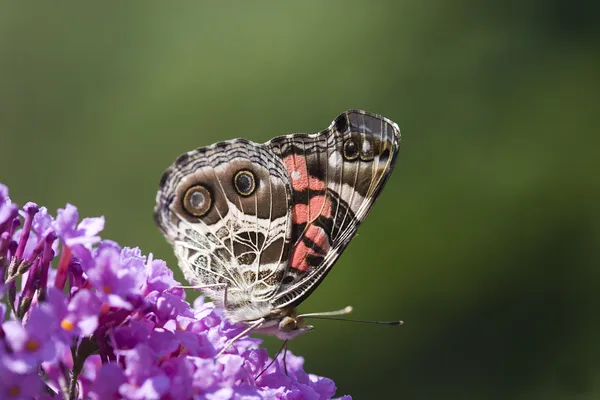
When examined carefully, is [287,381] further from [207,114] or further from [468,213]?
[207,114]

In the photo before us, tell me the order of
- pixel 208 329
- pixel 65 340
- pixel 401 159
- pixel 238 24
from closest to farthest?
pixel 65 340 < pixel 208 329 < pixel 401 159 < pixel 238 24

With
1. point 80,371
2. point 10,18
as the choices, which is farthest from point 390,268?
point 10,18

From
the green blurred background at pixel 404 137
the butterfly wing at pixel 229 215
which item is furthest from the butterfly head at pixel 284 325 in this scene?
the green blurred background at pixel 404 137

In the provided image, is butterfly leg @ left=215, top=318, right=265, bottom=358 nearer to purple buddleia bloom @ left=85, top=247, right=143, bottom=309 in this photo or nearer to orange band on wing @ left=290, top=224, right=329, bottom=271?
orange band on wing @ left=290, top=224, right=329, bottom=271

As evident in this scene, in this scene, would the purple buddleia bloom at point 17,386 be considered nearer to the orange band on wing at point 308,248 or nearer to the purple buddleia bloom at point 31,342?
the purple buddleia bloom at point 31,342

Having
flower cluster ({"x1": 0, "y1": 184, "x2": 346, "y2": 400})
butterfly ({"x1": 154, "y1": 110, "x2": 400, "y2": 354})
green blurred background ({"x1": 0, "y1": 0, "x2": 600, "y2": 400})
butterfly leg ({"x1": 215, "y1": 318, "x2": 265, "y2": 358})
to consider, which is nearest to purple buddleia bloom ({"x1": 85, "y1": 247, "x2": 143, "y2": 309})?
flower cluster ({"x1": 0, "y1": 184, "x2": 346, "y2": 400})

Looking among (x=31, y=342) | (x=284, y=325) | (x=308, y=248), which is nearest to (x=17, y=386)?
(x=31, y=342)
